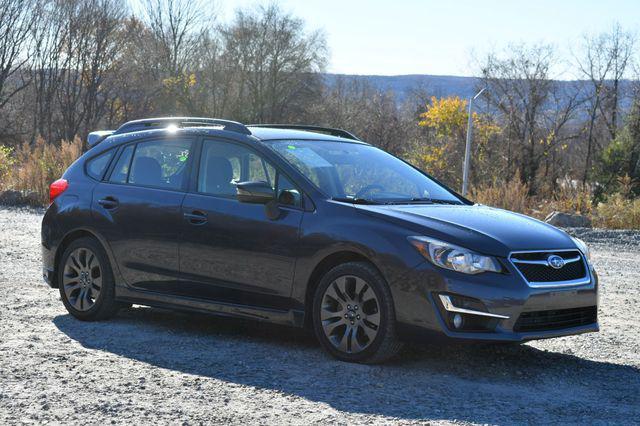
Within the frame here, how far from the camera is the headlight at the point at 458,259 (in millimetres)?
5812

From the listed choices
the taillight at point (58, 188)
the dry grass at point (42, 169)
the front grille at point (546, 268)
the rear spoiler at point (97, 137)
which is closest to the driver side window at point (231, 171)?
the rear spoiler at point (97, 137)

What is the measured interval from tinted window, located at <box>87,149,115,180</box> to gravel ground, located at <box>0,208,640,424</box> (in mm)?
1231

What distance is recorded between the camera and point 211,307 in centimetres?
695

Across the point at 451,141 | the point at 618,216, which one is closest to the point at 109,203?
the point at 618,216

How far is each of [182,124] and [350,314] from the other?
259cm

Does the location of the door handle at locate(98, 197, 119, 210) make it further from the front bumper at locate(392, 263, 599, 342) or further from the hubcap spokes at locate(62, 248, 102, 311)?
the front bumper at locate(392, 263, 599, 342)

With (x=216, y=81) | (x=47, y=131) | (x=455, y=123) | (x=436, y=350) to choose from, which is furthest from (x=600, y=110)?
(x=436, y=350)

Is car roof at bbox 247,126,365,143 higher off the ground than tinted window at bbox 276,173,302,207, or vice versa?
car roof at bbox 247,126,365,143

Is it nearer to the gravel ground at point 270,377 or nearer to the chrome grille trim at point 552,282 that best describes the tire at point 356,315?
the gravel ground at point 270,377

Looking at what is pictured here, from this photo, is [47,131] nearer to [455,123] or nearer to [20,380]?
[455,123]

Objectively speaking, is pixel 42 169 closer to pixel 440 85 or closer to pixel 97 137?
pixel 97 137

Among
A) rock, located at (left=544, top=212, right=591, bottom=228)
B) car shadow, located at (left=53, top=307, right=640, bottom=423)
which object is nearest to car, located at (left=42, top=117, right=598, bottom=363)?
car shadow, located at (left=53, top=307, right=640, bottom=423)

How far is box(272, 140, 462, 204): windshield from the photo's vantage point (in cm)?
669

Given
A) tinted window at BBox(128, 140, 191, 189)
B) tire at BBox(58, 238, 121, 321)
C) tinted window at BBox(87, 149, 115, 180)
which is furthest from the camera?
tinted window at BBox(87, 149, 115, 180)
